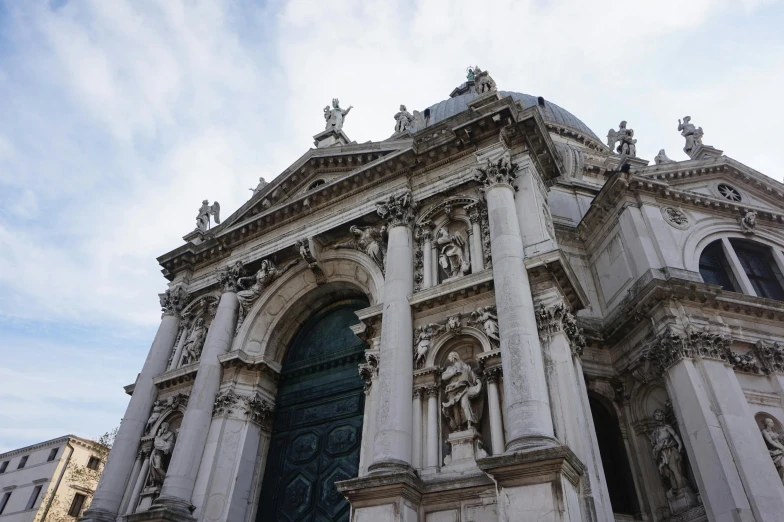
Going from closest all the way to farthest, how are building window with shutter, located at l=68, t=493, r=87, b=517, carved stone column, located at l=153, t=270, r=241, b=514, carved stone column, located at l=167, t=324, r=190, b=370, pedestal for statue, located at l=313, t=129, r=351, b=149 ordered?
1. carved stone column, located at l=153, t=270, r=241, b=514
2. carved stone column, located at l=167, t=324, r=190, b=370
3. pedestal for statue, located at l=313, t=129, r=351, b=149
4. building window with shutter, located at l=68, t=493, r=87, b=517

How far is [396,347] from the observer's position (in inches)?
426

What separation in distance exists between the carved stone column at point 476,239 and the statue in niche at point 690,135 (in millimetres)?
11229

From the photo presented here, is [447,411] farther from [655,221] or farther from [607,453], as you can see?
[655,221]

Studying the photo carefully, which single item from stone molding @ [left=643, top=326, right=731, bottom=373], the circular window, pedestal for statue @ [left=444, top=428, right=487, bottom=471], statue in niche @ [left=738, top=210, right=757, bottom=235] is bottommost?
pedestal for statue @ [left=444, top=428, right=487, bottom=471]

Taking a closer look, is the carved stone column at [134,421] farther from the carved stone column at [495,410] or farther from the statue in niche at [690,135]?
the statue in niche at [690,135]

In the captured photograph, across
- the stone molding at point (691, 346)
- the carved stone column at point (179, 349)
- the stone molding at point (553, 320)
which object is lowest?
the stone molding at point (553, 320)

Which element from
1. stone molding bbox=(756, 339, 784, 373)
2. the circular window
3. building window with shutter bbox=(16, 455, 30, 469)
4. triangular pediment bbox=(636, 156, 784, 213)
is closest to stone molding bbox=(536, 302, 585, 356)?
stone molding bbox=(756, 339, 784, 373)

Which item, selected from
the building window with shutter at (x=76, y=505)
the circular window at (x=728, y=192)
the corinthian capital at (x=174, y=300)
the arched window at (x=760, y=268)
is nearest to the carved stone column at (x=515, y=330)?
Answer: the arched window at (x=760, y=268)

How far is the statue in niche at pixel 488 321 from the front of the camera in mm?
10357

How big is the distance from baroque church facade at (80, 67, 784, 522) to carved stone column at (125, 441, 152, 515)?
5 centimetres

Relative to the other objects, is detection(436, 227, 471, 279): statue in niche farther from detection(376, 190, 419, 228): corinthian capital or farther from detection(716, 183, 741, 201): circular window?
detection(716, 183, 741, 201): circular window

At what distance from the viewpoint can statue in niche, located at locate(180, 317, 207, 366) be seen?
615 inches

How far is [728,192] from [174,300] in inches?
696

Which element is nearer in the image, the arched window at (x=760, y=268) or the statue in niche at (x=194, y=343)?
the arched window at (x=760, y=268)
